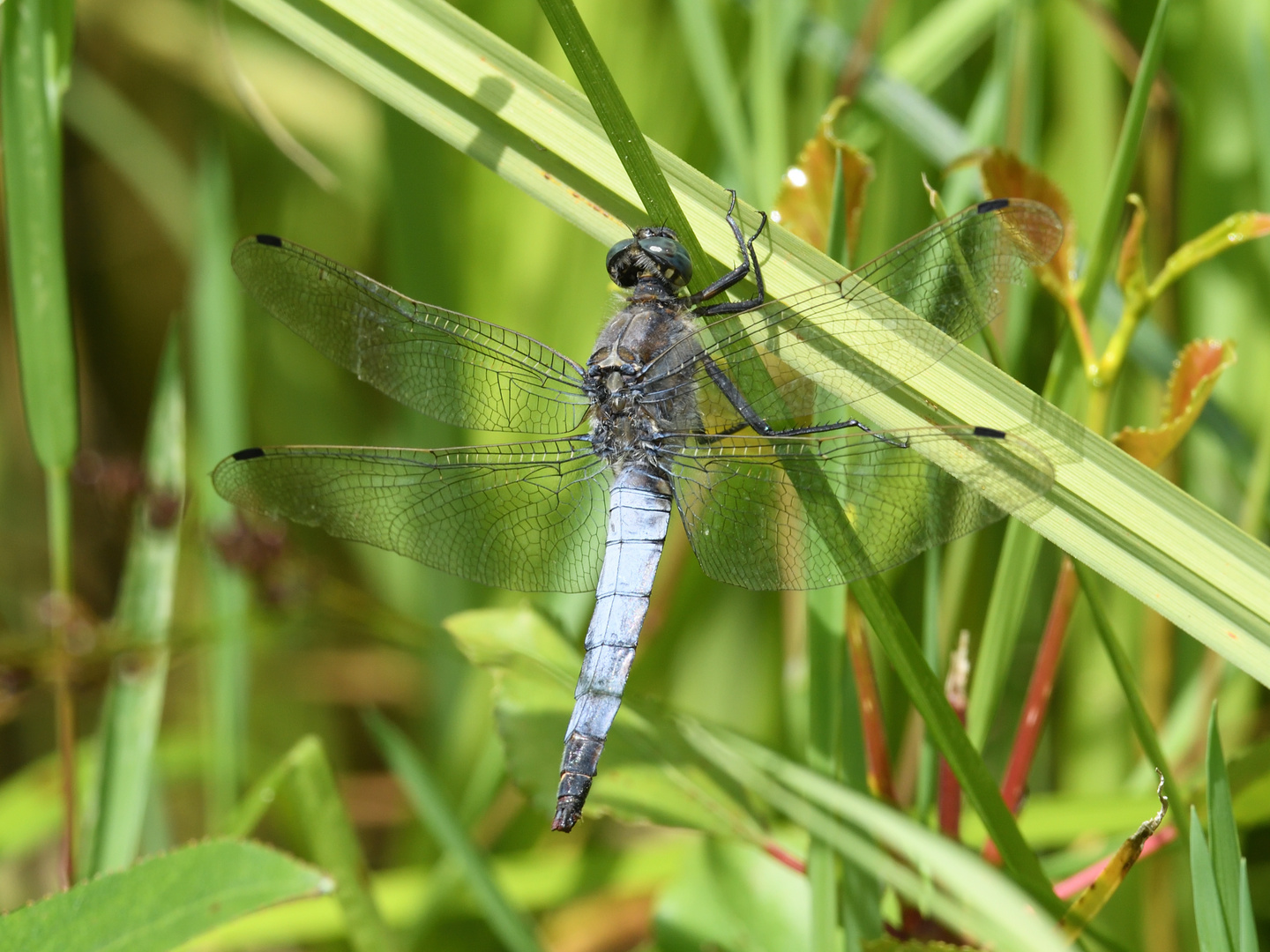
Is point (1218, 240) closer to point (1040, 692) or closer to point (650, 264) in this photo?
point (1040, 692)

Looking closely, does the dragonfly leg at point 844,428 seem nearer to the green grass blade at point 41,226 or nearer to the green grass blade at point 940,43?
the green grass blade at point 940,43

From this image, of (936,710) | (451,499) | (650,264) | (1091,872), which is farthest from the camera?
(451,499)

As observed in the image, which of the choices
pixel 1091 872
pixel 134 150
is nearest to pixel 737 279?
pixel 1091 872

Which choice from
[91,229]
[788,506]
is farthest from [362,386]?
[788,506]

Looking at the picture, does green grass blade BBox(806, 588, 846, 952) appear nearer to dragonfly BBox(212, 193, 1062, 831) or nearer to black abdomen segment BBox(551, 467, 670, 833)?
dragonfly BBox(212, 193, 1062, 831)

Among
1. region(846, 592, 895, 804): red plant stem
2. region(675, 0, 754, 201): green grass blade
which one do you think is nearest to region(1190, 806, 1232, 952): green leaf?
region(846, 592, 895, 804): red plant stem

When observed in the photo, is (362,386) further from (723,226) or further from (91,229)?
(723,226)
